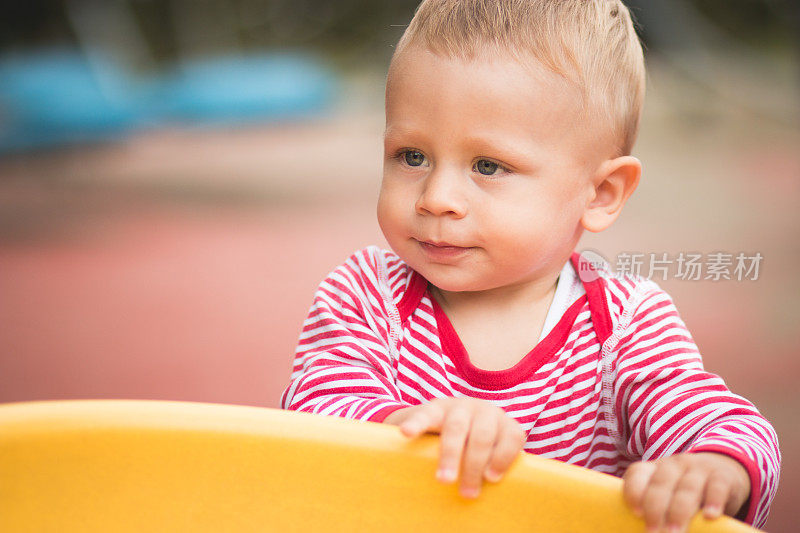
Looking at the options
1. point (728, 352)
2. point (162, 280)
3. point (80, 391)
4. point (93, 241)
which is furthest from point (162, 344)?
point (728, 352)

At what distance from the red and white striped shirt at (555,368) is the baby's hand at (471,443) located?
5.6 inches

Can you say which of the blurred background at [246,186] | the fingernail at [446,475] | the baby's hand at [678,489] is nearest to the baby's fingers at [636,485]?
the baby's hand at [678,489]

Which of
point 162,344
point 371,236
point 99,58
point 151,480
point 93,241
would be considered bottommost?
point 151,480

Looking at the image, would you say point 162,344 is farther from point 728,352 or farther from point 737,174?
point 737,174

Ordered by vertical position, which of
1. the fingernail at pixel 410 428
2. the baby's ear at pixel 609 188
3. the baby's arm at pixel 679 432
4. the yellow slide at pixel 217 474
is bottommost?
the yellow slide at pixel 217 474

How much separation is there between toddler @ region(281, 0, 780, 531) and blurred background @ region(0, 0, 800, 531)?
20 cm

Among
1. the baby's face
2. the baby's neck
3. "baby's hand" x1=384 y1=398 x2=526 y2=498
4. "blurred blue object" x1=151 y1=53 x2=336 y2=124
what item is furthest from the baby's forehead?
"blurred blue object" x1=151 y1=53 x2=336 y2=124

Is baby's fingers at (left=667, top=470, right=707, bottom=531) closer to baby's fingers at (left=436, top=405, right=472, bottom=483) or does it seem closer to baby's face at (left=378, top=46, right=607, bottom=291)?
baby's fingers at (left=436, top=405, right=472, bottom=483)

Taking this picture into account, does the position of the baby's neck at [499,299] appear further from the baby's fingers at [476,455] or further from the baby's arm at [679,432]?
the baby's fingers at [476,455]

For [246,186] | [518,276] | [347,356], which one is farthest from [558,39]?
[246,186]

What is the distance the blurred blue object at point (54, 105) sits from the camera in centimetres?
365

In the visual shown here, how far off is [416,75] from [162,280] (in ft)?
5.33

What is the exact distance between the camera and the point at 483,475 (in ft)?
1.74

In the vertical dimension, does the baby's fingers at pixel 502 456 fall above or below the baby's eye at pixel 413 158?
below
